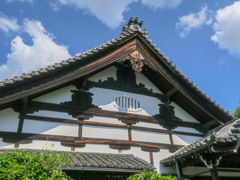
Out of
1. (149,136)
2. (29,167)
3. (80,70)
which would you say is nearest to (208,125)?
(149,136)

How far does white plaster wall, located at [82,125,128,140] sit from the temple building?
1.5 inches

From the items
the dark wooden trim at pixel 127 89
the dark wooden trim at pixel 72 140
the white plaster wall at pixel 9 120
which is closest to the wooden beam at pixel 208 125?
the dark wooden trim at pixel 127 89

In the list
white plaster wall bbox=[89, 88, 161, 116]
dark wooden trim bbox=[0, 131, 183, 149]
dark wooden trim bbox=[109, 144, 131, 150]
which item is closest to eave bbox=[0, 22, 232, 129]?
white plaster wall bbox=[89, 88, 161, 116]

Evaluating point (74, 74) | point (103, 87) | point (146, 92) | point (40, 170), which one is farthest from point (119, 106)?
point (40, 170)

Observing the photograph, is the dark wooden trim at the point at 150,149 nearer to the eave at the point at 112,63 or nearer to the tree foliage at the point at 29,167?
the eave at the point at 112,63

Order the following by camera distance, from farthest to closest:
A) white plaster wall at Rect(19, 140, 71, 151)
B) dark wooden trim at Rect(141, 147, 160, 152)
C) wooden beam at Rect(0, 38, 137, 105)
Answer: dark wooden trim at Rect(141, 147, 160, 152)
white plaster wall at Rect(19, 140, 71, 151)
wooden beam at Rect(0, 38, 137, 105)

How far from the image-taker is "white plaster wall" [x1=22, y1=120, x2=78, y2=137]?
6.81 m

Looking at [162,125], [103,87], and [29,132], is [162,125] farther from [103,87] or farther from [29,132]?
[29,132]

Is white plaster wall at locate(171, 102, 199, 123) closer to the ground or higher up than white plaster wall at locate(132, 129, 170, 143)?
higher up

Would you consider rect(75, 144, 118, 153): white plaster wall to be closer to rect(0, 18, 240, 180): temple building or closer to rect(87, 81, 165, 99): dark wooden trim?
rect(0, 18, 240, 180): temple building

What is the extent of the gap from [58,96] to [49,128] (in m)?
1.30

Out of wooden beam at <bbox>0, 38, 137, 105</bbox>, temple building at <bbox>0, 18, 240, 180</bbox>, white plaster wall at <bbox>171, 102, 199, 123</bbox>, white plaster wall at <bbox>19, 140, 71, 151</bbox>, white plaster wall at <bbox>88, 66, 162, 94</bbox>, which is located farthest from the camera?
white plaster wall at <bbox>171, 102, 199, 123</bbox>

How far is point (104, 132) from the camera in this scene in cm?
777

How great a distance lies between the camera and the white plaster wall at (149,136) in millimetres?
8250
